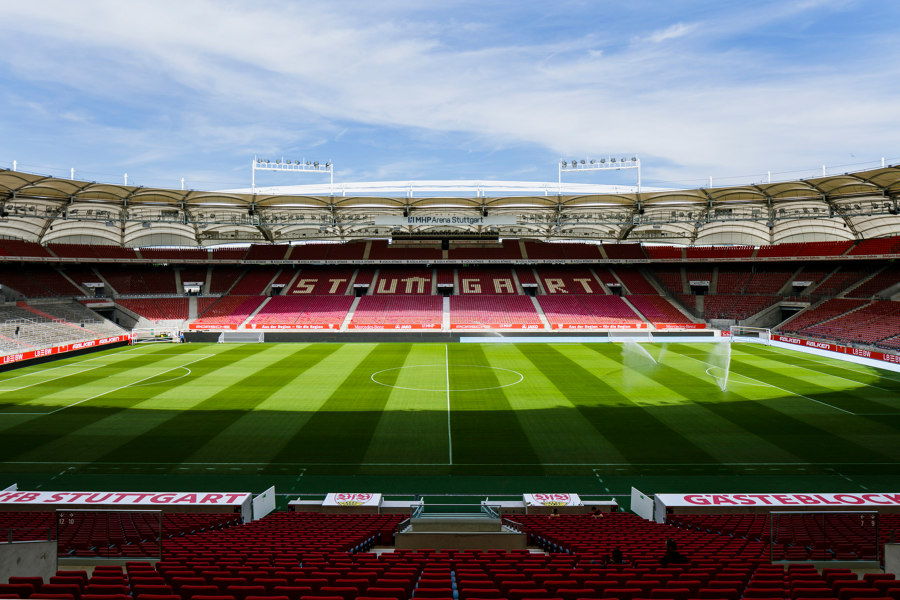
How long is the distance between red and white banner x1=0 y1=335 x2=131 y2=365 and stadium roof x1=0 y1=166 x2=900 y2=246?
9544 millimetres

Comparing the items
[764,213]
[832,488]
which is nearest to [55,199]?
[832,488]

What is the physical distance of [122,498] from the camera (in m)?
12.4

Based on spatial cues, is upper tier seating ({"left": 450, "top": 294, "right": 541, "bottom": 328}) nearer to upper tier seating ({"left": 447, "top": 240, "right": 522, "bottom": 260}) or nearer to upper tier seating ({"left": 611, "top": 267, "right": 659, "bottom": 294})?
upper tier seating ({"left": 447, "top": 240, "right": 522, "bottom": 260})

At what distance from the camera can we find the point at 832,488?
15.2 m

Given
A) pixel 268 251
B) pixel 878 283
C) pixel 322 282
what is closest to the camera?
pixel 878 283

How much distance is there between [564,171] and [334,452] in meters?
46.3

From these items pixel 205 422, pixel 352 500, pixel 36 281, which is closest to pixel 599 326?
pixel 205 422

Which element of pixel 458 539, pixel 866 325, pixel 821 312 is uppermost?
pixel 821 312

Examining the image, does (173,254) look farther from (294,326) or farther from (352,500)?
(352,500)

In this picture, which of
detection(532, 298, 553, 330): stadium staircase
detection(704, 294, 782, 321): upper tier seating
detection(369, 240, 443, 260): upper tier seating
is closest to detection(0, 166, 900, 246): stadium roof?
detection(369, 240, 443, 260): upper tier seating

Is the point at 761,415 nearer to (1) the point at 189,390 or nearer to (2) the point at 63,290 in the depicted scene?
(1) the point at 189,390

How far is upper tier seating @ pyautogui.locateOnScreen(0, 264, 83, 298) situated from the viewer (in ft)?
164

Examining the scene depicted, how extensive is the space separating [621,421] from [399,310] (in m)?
35.8

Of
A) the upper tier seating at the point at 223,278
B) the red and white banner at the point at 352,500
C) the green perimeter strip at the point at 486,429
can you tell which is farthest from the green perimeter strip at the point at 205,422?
the upper tier seating at the point at 223,278
